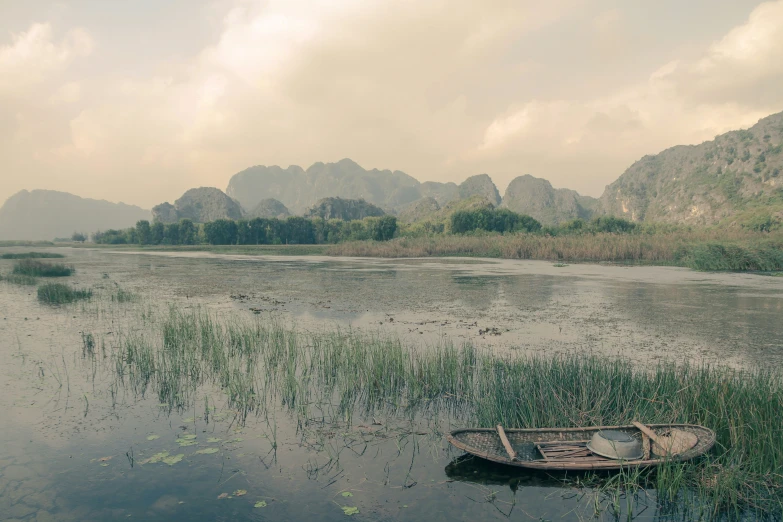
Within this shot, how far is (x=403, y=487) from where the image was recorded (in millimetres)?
5789

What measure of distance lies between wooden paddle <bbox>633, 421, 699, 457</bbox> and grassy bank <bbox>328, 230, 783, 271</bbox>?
3180 cm

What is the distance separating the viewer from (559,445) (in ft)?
20.8

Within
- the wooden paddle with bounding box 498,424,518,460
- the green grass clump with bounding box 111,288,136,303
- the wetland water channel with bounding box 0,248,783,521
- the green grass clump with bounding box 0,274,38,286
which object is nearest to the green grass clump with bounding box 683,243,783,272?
the wetland water channel with bounding box 0,248,783,521

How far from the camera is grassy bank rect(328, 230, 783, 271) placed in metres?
32.0

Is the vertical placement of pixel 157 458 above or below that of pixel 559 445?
below

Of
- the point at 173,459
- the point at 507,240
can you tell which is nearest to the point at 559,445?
the point at 173,459

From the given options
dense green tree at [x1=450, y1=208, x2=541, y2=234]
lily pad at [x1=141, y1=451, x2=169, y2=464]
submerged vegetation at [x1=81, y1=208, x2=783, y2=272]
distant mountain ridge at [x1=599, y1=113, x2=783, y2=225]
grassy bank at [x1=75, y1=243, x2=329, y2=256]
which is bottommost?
lily pad at [x1=141, y1=451, x2=169, y2=464]

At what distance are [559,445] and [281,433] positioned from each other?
404 centimetres

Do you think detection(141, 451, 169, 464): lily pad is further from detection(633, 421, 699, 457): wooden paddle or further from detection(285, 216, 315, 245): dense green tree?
detection(285, 216, 315, 245): dense green tree

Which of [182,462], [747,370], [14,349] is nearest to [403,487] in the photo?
[182,462]

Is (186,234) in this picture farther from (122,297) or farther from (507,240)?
(122,297)

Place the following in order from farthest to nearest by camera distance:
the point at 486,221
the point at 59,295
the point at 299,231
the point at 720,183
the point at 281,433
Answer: the point at 720,183 → the point at 299,231 → the point at 486,221 → the point at 59,295 → the point at 281,433

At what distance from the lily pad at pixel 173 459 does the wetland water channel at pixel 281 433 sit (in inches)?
2.0

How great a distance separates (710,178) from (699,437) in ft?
536
